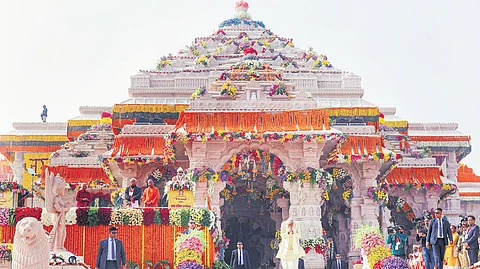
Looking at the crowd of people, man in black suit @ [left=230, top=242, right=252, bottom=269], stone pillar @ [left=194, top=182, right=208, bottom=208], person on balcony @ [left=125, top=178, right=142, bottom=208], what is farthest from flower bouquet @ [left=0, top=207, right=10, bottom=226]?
the crowd of people

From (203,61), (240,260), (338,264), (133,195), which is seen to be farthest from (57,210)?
(203,61)

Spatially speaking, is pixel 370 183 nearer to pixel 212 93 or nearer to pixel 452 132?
pixel 212 93

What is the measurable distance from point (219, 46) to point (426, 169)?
40.3ft

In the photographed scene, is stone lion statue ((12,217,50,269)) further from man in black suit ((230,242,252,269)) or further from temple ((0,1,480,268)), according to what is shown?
temple ((0,1,480,268))

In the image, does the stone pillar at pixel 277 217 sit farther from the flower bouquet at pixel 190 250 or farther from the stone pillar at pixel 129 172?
the flower bouquet at pixel 190 250

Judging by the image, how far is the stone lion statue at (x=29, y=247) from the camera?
12945 millimetres

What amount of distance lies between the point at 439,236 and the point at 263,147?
9.29 metres

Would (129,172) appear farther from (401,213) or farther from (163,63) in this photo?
(401,213)

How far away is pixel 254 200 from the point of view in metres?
31.0

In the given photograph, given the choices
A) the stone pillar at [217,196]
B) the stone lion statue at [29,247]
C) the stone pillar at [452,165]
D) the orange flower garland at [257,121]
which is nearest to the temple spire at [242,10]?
the stone pillar at [452,165]

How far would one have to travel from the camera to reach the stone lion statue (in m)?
12.9

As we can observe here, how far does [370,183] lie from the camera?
91.6 feet

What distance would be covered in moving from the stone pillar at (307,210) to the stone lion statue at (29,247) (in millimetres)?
12409

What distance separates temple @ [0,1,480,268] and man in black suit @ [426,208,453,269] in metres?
7.44
